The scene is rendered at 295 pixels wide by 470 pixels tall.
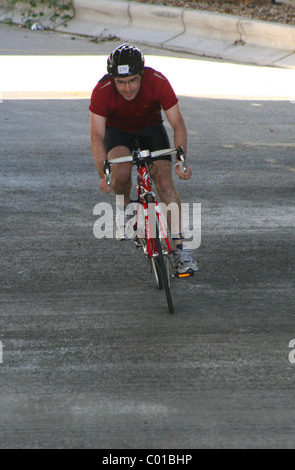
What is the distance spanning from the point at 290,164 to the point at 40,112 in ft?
14.7

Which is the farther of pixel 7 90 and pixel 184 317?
pixel 7 90

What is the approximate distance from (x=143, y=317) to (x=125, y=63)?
2.08 m

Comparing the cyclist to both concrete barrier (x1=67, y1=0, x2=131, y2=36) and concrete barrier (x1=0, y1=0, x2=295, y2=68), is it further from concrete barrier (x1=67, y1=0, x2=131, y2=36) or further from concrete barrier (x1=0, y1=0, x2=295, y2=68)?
concrete barrier (x1=67, y1=0, x2=131, y2=36)

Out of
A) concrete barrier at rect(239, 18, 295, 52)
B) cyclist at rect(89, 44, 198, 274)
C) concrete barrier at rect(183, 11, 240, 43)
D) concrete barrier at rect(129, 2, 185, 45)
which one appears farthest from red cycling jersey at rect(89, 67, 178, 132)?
concrete barrier at rect(129, 2, 185, 45)

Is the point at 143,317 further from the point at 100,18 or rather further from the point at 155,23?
the point at 100,18

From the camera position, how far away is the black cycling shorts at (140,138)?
6.64m

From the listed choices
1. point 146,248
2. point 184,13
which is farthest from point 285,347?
point 184,13

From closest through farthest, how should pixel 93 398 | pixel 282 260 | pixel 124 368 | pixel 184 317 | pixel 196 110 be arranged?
1. pixel 93 398
2. pixel 124 368
3. pixel 184 317
4. pixel 282 260
5. pixel 196 110

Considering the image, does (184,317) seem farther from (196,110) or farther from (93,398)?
(196,110)

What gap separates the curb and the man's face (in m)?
8.22

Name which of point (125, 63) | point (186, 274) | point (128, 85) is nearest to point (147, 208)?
point (186, 274)

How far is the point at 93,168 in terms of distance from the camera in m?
10.1

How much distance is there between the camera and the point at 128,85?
625 cm

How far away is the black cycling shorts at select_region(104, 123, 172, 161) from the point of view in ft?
21.8
